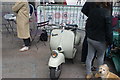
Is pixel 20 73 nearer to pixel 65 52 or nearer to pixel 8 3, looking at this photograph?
pixel 65 52

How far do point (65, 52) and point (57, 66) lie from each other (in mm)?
508

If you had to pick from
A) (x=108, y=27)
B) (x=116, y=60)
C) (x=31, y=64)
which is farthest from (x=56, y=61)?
(x=116, y=60)

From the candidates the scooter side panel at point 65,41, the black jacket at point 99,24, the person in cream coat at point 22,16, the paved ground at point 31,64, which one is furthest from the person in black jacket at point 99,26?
the person in cream coat at point 22,16

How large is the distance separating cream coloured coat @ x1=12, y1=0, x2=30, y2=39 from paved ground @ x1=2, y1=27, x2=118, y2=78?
543 mm

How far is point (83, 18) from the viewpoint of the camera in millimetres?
6152

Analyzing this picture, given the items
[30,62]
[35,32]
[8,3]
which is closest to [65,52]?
[30,62]

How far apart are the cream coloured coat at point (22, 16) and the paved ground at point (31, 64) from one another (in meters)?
0.54

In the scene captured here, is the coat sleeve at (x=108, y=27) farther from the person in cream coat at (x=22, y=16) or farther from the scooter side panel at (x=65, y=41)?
the person in cream coat at (x=22, y=16)

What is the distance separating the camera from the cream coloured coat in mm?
4488

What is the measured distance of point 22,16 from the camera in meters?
4.55

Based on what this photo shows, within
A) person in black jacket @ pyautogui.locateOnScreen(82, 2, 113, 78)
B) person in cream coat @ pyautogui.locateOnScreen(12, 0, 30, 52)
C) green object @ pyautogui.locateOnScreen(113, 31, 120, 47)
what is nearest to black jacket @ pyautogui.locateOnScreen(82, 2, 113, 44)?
person in black jacket @ pyautogui.locateOnScreen(82, 2, 113, 78)

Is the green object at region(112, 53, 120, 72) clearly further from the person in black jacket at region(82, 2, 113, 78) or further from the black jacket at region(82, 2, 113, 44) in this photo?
the black jacket at region(82, 2, 113, 44)

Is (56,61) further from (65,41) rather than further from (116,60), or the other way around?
(116,60)

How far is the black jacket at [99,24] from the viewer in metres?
2.83
